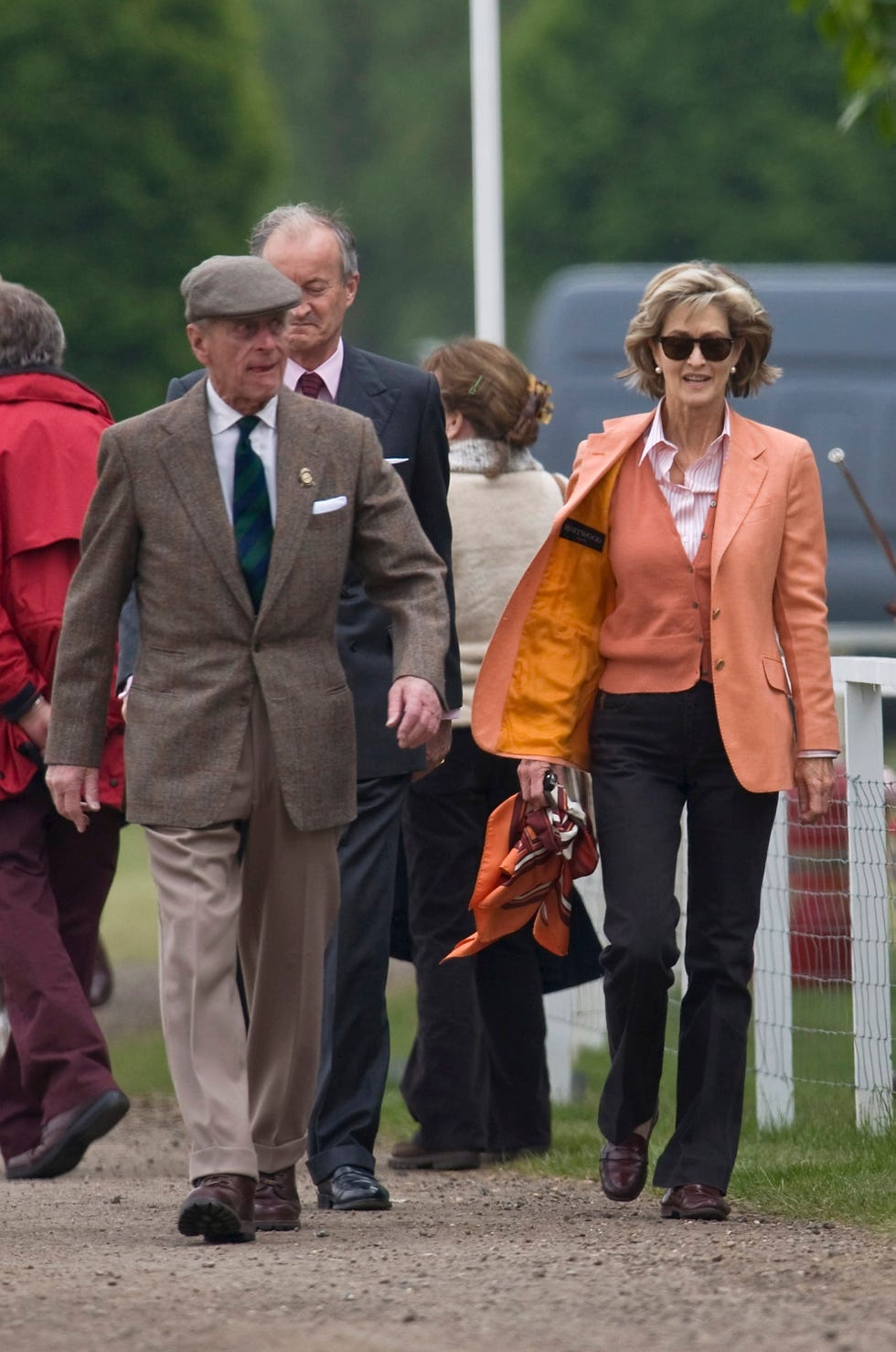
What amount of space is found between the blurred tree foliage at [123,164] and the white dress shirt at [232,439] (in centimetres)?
2440

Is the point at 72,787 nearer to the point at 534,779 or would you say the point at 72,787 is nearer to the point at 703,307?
the point at 534,779

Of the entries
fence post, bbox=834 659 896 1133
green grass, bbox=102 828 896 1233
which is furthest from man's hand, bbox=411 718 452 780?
fence post, bbox=834 659 896 1133

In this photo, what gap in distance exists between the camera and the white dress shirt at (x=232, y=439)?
18.4 feet

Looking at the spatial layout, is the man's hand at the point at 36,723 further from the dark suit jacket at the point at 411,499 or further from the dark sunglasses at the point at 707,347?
the dark sunglasses at the point at 707,347

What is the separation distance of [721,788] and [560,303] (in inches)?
555

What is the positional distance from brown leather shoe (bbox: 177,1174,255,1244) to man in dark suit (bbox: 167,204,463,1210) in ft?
2.13

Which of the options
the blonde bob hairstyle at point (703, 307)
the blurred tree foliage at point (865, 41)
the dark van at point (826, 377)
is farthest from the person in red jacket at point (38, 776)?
the dark van at point (826, 377)

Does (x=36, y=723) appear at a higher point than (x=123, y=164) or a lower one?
lower

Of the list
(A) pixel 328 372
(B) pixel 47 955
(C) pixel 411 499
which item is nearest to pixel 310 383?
(A) pixel 328 372

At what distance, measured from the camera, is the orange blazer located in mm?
5801

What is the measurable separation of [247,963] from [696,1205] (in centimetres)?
104

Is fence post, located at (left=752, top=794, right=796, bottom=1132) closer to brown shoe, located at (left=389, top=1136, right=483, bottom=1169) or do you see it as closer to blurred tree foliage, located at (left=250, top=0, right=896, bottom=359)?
brown shoe, located at (left=389, top=1136, right=483, bottom=1169)

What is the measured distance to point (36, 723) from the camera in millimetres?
6902

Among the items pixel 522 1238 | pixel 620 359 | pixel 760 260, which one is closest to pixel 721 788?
pixel 522 1238
